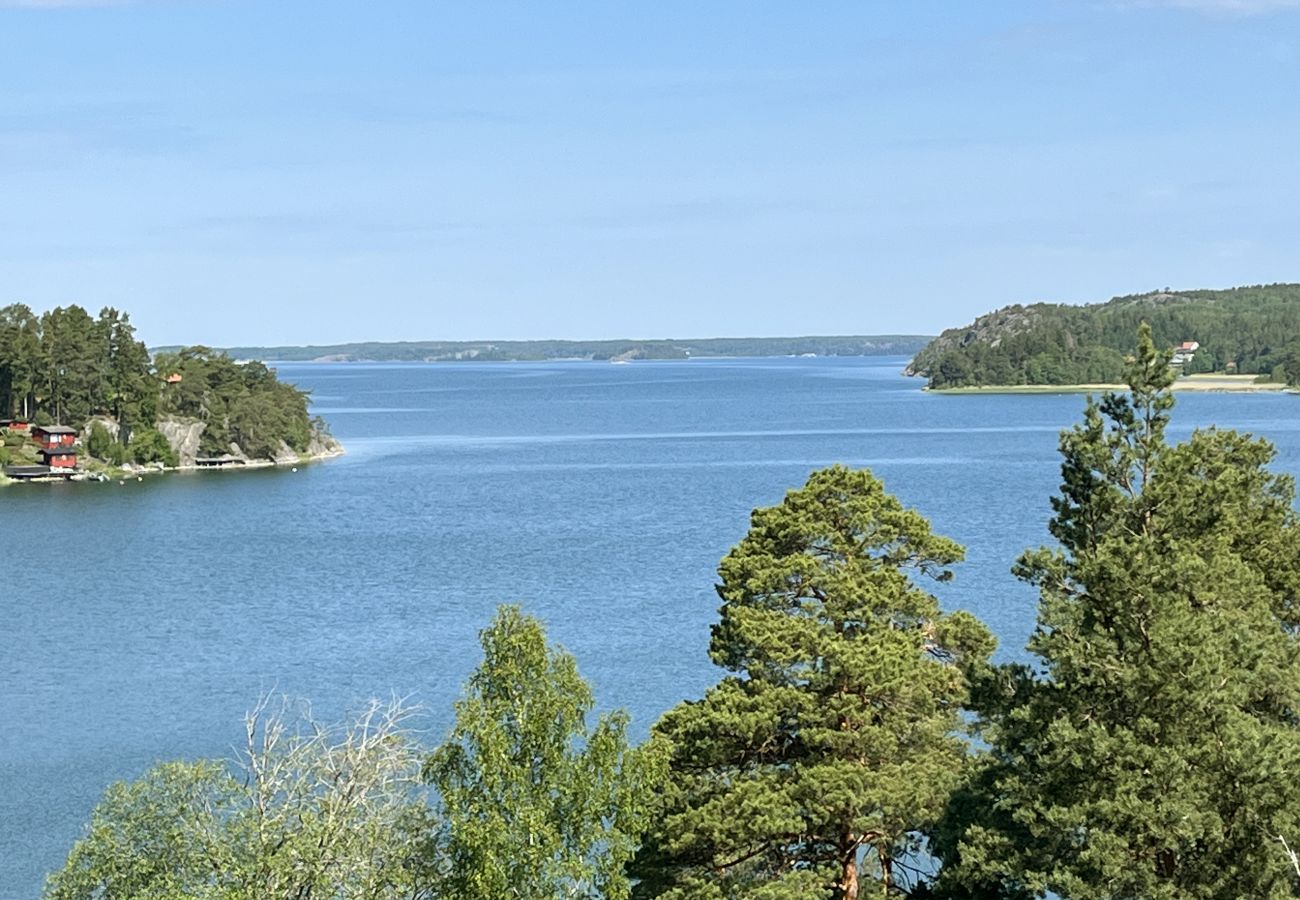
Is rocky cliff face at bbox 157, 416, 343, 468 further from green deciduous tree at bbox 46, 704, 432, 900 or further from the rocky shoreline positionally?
green deciduous tree at bbox 46, 704, 432, 900

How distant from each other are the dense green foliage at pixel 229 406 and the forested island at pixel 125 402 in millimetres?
62

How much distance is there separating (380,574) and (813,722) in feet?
135

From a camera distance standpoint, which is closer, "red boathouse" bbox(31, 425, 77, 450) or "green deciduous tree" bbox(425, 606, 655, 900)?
"green deciduous tree" bbox(425, 606, 655, 900)

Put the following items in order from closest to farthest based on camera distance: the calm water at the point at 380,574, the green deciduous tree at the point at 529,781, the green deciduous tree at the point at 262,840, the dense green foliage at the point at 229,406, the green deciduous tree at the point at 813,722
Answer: the green deciduous tree at the point at 529,781, the green deciduous tree at the point at 262,840, the green deciduous tree at the point at 813,722, the calm water at the point at 380,574, the dense green foliage at the point at 229,406

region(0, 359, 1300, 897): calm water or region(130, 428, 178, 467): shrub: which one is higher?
region(130, 428, 178, 467): shrub

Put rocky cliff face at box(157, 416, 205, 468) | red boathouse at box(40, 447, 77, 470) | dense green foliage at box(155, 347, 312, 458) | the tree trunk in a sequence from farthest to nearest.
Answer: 1. dense green foliage at box(155, 347, 312, 458)
2. rocky cliff face at box(157, 416, 205, 468)
3. red boathouse at box(40, 447, 77, 470)
4. the tree trunk

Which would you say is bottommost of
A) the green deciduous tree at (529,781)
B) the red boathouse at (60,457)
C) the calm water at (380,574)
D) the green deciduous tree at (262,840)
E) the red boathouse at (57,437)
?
the calm water at (380,574)

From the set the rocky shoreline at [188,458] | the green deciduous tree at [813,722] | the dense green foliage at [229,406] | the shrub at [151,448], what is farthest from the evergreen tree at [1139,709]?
the dense green foliage at [229,406]

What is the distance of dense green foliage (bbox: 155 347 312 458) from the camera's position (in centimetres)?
10588

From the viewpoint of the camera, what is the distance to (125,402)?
10294 centimetres

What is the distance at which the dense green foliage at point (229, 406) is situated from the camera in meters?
106

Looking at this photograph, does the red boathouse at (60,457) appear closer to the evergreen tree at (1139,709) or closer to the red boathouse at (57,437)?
the red boathouse at (57,437)

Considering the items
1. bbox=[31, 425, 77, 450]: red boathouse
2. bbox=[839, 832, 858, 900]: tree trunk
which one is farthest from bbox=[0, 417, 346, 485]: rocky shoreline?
bbox=[839, 832, 858, 900]: tree trunk

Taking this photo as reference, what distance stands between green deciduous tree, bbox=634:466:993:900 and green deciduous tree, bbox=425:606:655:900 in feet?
7.78
